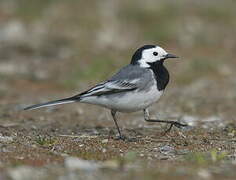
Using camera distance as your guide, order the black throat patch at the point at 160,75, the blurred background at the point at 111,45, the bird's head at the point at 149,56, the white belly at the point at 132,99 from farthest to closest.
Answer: the blurred background at the point at 111,45, the bird's head at the point at 149,56, the black throat patch at the point at 160,75, the white belly at the point at 132,99

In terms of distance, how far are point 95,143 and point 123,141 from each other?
1.29 ft

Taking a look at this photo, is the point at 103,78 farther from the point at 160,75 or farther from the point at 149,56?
the point at 160,75

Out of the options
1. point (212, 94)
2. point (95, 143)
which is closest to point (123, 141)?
point (95, 143)

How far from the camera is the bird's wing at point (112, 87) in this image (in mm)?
7762

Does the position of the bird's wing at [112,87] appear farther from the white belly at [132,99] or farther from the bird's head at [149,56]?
the bird's head at [149,56]

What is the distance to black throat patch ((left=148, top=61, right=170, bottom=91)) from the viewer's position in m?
7.82

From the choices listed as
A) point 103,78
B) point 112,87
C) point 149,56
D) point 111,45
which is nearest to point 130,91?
point 112,87

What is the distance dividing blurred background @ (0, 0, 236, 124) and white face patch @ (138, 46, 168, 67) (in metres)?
2.39

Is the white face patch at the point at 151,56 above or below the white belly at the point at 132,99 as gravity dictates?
above

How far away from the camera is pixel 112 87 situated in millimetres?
7812

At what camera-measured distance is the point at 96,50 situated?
47.1 ft

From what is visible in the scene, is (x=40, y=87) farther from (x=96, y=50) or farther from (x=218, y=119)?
(x=218, y=119)

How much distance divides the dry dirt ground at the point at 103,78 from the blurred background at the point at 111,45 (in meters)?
0.02

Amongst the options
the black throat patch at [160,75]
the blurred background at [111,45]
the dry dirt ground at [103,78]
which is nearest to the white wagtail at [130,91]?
the black throat patch at [160,75]
